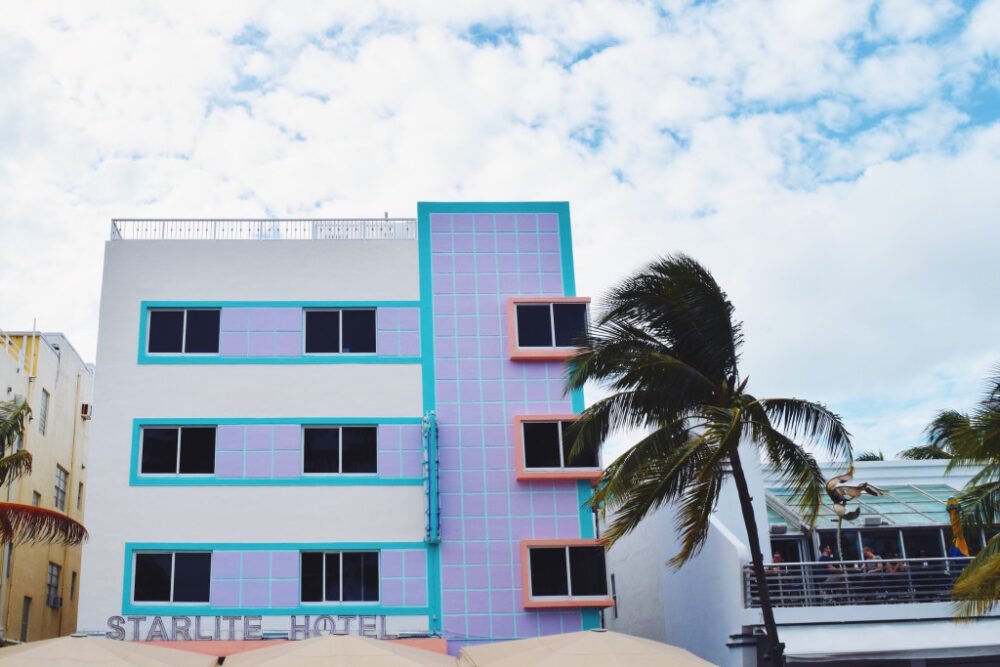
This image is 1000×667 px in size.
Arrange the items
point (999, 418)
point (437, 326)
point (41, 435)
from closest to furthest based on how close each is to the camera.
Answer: point (999, 418) → point (437, 326) → point (41, 435)

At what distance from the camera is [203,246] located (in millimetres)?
26703

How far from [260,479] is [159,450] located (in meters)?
2.42

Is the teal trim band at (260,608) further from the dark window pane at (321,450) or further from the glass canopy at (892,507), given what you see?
the glass canopy at (892,507)

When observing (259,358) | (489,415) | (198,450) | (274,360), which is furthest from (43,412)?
(489,415)

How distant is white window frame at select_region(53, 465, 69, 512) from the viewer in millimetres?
33844

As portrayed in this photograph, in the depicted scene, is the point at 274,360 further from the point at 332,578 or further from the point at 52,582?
the point at 52,582

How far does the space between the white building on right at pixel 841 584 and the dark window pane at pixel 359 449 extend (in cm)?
739

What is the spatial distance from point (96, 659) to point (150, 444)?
797 cm

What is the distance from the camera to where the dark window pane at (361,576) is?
24.6 m

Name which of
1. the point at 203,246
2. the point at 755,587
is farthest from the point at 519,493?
the point at 203,246

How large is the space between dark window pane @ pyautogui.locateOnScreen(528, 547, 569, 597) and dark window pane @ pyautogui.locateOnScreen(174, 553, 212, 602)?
7037 millimetres

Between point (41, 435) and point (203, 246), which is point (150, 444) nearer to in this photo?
point (203, 246)

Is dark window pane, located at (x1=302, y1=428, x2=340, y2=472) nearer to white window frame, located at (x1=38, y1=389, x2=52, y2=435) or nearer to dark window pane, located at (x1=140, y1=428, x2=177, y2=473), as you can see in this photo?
dark window pane, located at (x1=140, y1=428, x2=177, y2=473)

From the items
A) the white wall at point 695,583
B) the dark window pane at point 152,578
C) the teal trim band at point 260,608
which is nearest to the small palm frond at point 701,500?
the white wall at point 695,583
